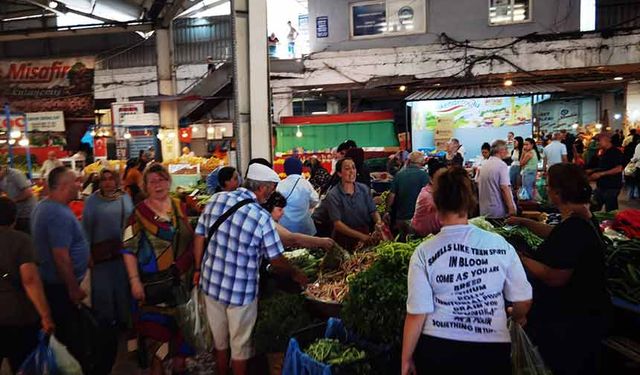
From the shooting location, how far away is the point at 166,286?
13.8ft

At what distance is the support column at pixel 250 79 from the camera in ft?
25.3

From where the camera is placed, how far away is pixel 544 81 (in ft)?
55.3

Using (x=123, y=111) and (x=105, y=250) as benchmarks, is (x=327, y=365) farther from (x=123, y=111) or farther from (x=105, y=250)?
(x=123, y=111)

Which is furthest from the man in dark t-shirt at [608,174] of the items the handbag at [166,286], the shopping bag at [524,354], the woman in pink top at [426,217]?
the handbag at [166,286]

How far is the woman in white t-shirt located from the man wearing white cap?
1.47 meters

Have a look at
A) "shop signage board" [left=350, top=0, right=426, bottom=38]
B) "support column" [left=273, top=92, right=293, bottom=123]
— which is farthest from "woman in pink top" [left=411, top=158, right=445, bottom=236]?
"support column" [left=273, top=92, right=293, bottom=123]

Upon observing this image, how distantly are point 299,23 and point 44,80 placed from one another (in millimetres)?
11746

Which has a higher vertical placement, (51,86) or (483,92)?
(51,86)

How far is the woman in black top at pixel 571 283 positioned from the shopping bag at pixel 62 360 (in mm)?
3176

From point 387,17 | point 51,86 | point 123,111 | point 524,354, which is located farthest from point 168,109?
point 524,354

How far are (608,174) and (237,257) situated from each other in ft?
27.1

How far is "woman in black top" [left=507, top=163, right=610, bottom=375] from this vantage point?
293 centimetres

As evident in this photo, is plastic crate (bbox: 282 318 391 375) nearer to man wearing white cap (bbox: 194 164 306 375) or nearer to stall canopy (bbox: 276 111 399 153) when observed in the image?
man wearing white cap (bbox: 194 164 306 375)

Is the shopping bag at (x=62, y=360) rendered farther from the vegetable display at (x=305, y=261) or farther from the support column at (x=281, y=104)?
the support column at (x=281, y=104)
